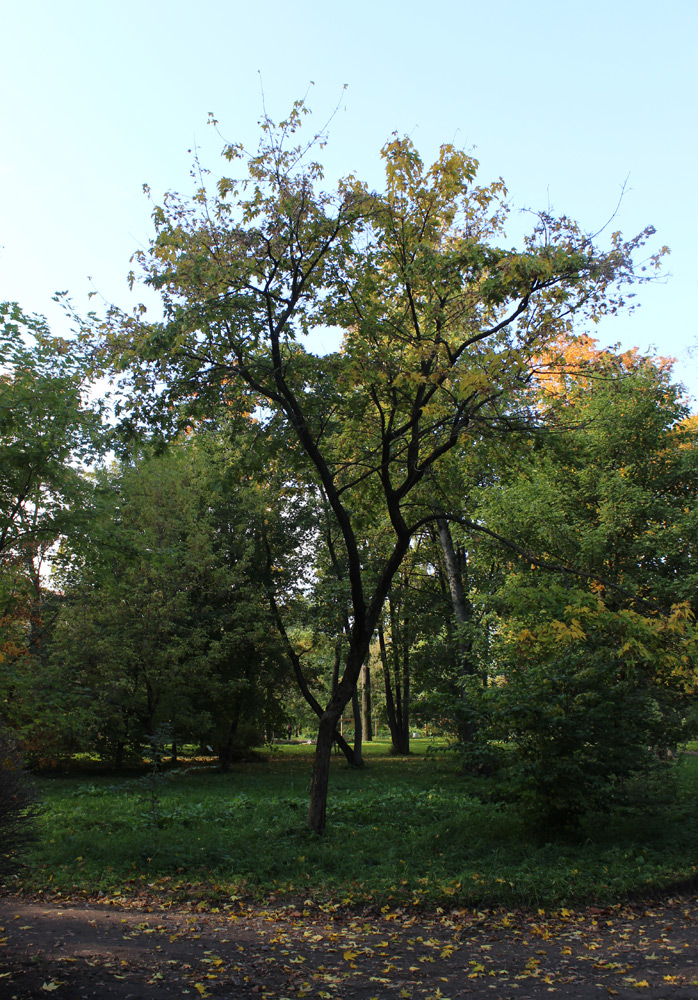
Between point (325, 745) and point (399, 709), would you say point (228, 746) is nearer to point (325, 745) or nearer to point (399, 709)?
point (325, 745)

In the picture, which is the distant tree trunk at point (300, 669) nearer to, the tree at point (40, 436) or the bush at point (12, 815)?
the tree at point (40, 436)

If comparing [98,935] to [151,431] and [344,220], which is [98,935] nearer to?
[151,431]

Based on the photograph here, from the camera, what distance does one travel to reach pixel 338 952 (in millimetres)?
5898

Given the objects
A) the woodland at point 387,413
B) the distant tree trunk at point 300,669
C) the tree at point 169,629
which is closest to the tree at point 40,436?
the woodland at point 387,413

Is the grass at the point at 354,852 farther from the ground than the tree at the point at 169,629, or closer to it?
closer to it

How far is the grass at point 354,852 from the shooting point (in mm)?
7703

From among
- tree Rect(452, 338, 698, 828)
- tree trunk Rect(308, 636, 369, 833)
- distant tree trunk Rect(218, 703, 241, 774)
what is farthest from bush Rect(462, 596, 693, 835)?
distant tree trunk Rect(218, 703, 241, 774)

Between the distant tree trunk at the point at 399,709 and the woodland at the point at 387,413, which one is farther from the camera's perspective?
the distant tree trunk at the point at 399,709

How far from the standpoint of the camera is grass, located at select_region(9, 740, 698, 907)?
7.70 meters

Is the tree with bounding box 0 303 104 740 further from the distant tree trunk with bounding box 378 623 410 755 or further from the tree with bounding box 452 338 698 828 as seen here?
the distant tree trunk with bounding box 378 623 410 755

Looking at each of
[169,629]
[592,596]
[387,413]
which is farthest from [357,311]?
[169,629]

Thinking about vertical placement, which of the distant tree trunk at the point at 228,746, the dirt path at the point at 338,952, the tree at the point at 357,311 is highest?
the tree at the point at 357,311

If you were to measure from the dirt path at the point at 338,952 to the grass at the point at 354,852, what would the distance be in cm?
49

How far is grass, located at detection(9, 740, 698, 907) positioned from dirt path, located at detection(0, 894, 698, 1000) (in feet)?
1.61
